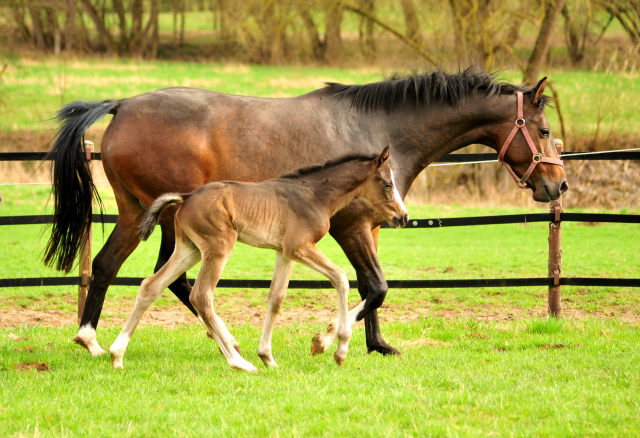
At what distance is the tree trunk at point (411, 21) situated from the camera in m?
16.5

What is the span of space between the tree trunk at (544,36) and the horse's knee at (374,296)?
1171cm

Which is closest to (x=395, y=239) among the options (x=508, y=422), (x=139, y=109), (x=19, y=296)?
(x=19, y=296)

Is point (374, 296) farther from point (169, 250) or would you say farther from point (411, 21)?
point (411, 21)

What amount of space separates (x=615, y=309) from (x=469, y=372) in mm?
3535

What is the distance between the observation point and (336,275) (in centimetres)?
477

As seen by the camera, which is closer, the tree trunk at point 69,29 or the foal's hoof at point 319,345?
the foal's hoof at point 319,345

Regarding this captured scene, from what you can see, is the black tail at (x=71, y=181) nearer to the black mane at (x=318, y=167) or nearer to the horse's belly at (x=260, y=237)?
the horse's belly at (x=260, y=237)

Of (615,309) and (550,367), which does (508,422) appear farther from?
(615,309)

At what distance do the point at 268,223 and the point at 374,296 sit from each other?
1.04m

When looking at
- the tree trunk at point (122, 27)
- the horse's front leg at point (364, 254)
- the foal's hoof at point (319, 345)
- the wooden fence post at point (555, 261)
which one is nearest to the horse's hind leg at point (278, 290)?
the foal's hoof at point (319, 345)

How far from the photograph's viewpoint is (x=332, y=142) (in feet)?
17.8

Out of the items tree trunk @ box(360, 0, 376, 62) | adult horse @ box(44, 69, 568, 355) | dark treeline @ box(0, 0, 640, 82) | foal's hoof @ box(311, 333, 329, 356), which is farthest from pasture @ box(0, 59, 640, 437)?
tree trunk @ box(360, 0, 376, 62)

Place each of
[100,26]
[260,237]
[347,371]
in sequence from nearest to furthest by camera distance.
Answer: [347,371] → [260,237] → [100,26]

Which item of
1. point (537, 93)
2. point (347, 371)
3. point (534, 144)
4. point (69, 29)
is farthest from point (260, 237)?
point (69, 29)
